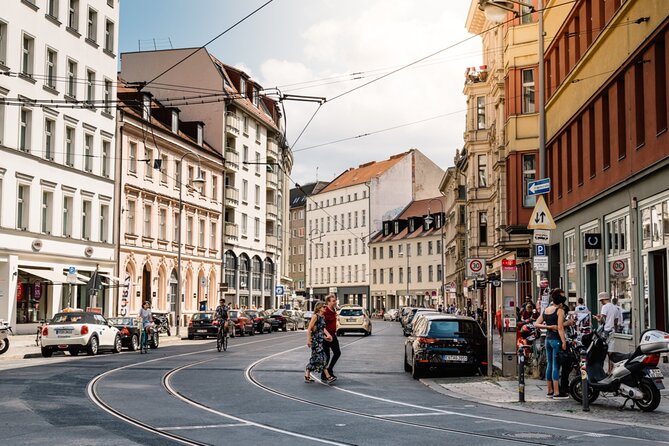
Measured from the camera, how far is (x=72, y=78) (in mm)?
48781

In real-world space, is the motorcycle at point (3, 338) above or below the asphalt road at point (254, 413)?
above

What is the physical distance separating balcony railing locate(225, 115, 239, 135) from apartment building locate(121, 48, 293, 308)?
76mm

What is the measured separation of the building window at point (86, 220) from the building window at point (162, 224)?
32.3 feet

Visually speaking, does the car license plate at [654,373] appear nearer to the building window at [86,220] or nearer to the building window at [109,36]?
the building window at [86,220]

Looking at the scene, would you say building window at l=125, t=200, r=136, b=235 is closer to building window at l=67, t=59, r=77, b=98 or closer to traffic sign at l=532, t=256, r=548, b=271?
building window at l=67, t=59, r=77, b=98

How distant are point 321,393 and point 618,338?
10.8 metres

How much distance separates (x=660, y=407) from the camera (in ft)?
50.1

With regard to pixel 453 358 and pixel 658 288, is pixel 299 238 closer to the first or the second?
pixel 658 288

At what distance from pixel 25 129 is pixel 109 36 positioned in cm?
1143

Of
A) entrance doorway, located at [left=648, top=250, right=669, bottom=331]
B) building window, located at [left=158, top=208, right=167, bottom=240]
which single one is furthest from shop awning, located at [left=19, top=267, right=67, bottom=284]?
entrance doorway, located at [left=648, top=250, right=669, bottom=331]

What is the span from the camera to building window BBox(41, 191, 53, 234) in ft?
152

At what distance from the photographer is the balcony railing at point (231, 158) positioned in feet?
239

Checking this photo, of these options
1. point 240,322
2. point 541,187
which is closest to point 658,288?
point 541,187

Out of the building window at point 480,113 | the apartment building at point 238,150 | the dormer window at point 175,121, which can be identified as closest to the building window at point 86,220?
the dormer window at point 175,121
